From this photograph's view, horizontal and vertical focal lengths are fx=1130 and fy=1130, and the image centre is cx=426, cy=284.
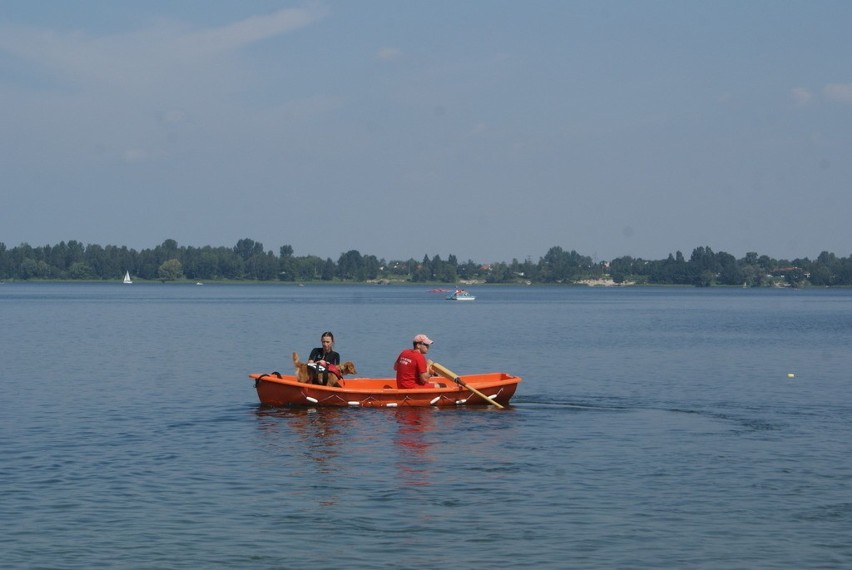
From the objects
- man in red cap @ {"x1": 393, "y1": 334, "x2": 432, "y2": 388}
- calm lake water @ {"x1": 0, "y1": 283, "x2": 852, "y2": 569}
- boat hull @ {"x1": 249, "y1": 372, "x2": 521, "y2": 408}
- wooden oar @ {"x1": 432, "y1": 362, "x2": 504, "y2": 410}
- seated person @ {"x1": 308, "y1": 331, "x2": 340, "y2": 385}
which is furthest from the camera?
wooden oar @ {"x1": 432, "y1": 362, "x2": 504, "y2": 410}

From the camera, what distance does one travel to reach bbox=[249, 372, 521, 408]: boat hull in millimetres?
32312

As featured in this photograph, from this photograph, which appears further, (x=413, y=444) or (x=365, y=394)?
(x=365, y=394)

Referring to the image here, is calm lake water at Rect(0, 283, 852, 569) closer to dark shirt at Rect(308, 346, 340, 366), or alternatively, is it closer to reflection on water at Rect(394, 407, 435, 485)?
reflection on water at Rect(394, 407, 435, 485)

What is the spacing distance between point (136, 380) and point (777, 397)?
23.9 m

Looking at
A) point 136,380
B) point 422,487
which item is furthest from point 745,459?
point 136,380

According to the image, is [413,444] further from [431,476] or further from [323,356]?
[323,356]

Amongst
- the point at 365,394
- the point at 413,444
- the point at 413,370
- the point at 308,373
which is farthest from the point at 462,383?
the point at 413,444

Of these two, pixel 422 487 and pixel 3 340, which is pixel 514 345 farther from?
pixel 422 487

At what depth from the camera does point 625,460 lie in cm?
2453

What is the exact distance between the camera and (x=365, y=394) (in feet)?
107

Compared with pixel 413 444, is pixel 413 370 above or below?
above

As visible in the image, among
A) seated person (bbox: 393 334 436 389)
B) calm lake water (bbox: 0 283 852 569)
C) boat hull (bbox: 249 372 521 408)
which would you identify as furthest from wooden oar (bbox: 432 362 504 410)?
seated person (bbox: 393 334 436 389)

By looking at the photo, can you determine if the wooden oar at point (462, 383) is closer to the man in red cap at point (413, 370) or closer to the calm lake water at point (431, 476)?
the calm lake water at point (431, 476)

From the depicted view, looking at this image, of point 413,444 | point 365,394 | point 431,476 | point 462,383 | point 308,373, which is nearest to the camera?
point 431,476
